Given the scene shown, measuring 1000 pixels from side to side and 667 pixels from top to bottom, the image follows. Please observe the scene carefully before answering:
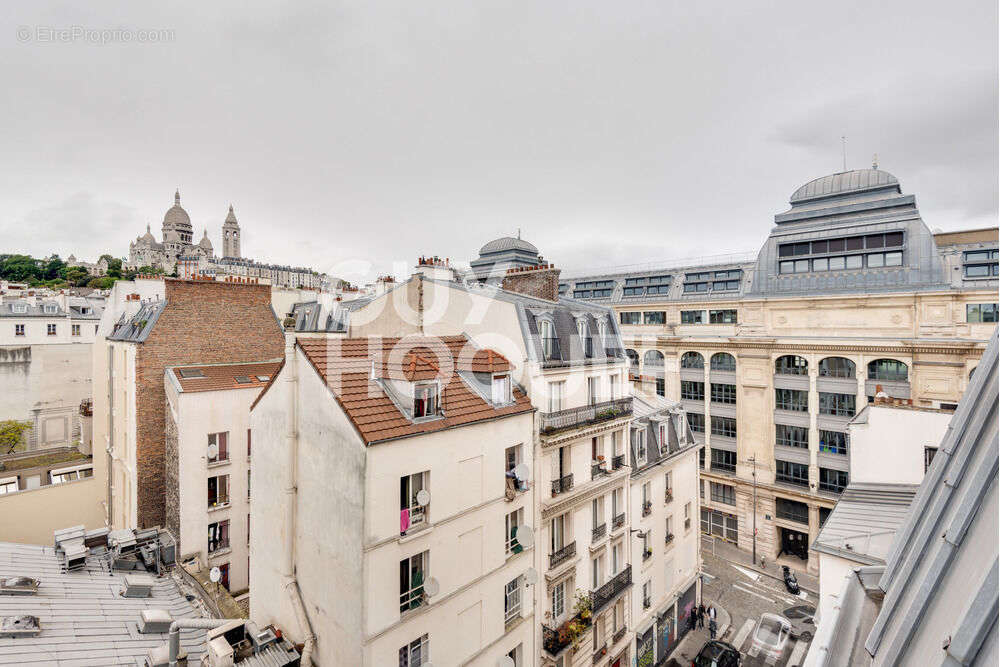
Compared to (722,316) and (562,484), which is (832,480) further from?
(562,484)

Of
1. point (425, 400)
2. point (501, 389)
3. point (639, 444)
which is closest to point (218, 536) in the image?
point (425, 400)

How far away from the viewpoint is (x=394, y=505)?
1109 centimetres

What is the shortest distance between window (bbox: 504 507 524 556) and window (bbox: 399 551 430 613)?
3057 mm

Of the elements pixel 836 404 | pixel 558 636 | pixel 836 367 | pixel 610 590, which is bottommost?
pixel 558 636

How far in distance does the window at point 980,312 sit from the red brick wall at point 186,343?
45436mm

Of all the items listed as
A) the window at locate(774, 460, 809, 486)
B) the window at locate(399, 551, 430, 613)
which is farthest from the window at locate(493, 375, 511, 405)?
the window at locate(774, 460, 809, 486)

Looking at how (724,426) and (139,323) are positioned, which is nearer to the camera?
(139,323)

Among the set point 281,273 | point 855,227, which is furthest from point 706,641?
point 281,273

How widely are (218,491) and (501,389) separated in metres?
14.2

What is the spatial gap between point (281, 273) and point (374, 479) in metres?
181

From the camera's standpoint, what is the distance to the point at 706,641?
24500 mm

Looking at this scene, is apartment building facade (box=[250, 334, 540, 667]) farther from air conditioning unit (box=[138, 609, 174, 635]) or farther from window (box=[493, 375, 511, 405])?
air conditioning unit (box=[138, 609, 174, 635])

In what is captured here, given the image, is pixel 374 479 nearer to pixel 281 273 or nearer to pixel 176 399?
pixel 176 399

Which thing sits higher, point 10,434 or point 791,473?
point 10,434
